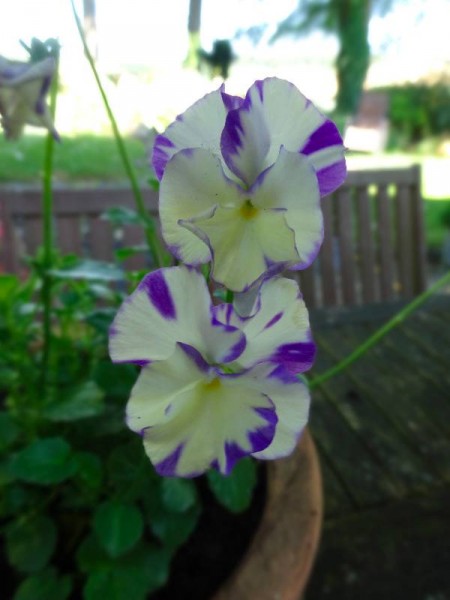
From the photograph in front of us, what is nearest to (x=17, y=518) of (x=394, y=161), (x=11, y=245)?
(x=11, y=245)

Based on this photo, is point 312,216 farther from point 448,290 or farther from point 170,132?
point 448,290

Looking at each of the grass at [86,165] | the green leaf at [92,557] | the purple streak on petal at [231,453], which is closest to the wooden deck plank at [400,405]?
the green leaf at [92,557]

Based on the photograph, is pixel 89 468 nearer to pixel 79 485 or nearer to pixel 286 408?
pixel 79 485

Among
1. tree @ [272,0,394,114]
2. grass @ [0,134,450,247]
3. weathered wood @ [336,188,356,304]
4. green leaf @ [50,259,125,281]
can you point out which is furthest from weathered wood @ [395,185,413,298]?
tree @ [272,0,394,114]

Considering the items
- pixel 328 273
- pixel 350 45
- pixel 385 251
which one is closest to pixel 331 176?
pixel 328 273

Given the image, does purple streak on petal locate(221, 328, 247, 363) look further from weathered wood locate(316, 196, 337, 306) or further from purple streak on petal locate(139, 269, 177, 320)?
weathered wood locate(316, 196, 337, 306)

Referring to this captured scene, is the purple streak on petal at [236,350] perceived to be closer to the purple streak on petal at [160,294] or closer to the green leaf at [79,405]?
the purple streak on petal at [160,294]

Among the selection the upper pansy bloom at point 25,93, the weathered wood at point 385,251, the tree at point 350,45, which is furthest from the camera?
the tree at point 350,45
